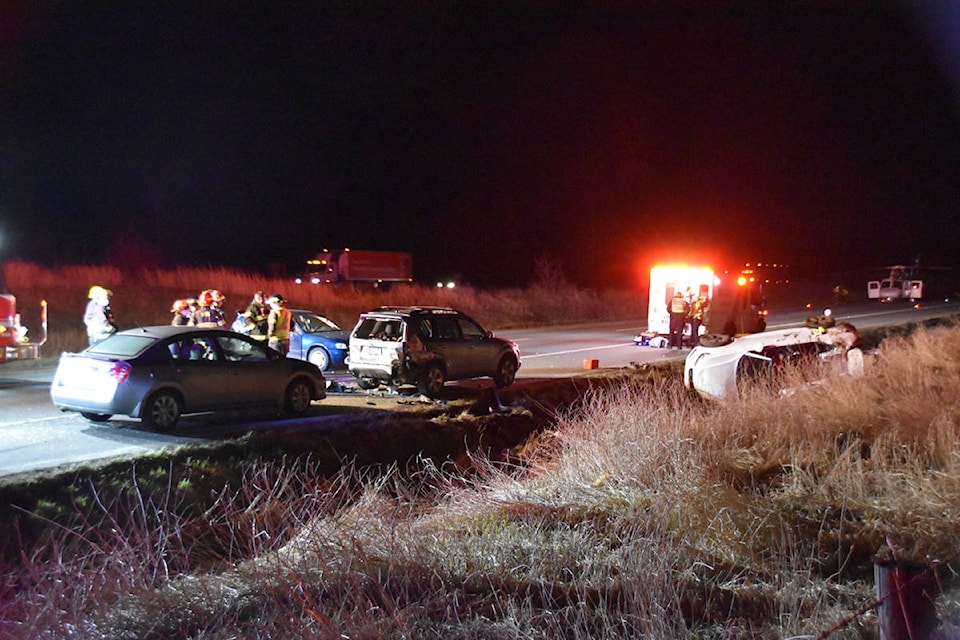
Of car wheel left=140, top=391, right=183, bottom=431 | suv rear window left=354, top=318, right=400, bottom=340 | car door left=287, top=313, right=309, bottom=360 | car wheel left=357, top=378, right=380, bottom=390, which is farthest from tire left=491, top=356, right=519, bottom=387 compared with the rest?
car wheel left=140, top=391, right=183, bottom=431

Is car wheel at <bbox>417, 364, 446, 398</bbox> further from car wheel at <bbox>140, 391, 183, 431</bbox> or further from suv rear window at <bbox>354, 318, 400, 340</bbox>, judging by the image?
car wheel at <bbox>140, 391, 183, 431</bbox>

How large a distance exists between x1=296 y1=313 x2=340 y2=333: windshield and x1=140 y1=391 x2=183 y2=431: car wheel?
6.82 m

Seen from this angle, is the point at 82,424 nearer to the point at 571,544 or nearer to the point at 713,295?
the point at 571,544

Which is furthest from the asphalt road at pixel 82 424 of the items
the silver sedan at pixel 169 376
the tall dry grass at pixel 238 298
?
the tall dry grass at pixel 238 298

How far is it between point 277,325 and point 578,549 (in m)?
9.71

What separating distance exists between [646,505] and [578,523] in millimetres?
647

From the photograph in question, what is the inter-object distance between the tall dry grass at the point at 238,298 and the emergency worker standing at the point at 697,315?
1046 cm

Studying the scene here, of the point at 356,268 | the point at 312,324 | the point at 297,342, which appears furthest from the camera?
the point at 356,268

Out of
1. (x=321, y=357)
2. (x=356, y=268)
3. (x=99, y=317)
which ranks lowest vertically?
(x=321, y=357)

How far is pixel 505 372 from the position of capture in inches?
615

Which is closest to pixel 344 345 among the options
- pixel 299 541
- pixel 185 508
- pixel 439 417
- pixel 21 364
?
pixel 439 417

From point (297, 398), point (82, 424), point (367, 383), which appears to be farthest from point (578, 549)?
point (367, 383)

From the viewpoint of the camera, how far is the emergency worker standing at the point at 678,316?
22.6 m

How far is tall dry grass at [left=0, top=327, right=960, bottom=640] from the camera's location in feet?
15.1
